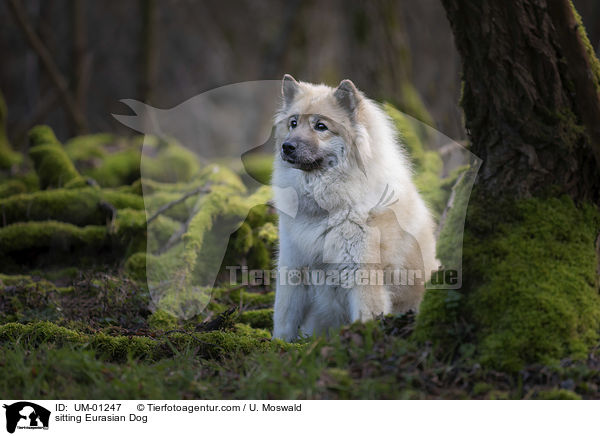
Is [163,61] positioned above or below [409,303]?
above

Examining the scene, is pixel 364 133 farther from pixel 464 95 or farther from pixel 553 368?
pixel 553 368

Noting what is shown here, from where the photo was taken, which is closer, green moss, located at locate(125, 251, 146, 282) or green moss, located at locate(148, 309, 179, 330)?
green moss, located at locate(148, 309, 179, 330)

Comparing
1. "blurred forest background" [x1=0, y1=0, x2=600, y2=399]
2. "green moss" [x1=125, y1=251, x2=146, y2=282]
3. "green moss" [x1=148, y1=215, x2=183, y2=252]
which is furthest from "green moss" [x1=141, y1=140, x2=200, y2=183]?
"green moss" [x1=125, y1=251, x2=146, y2=282]

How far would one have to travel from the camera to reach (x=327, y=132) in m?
4.72

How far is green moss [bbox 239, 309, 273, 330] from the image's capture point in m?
5.77

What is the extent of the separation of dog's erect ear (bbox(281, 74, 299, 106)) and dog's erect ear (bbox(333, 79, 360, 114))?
397 millimetres

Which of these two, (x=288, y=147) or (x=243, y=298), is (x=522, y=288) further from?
(x=243, y=298)

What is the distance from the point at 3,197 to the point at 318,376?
601 centimetres

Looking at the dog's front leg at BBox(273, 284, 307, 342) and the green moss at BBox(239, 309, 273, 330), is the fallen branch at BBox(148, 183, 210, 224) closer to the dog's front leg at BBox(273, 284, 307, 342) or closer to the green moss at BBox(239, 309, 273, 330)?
the green moss at BBox(239, 309, 273, 330)

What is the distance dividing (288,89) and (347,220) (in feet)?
4.08
